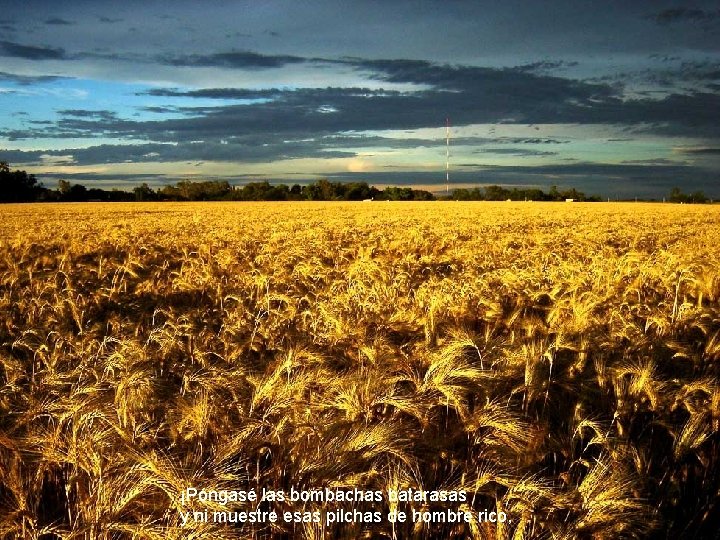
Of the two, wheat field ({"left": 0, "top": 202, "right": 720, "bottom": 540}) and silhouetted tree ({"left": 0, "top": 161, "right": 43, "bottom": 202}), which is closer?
A: wheat field ({"left": 0, "top": 202, "right": 720, "bottom": 540})

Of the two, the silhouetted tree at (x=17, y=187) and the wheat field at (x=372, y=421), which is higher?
the silhouetted tree at (x=17, y=187)

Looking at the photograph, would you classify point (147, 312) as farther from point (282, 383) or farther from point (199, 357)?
point (282, 383)

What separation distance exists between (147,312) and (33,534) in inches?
146

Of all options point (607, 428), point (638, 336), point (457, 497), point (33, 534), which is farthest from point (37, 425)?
point (638, 336)

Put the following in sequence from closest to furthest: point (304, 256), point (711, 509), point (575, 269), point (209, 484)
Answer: point (209, 484) → point (711, 509) → point (575, 269) → point (304, 256)

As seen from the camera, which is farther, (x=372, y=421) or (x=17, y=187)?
(x=17, y=187)

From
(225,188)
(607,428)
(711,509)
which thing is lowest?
(711,509)

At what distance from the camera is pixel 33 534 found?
2.06 m

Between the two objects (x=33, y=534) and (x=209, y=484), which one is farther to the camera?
(x=33, y=534)

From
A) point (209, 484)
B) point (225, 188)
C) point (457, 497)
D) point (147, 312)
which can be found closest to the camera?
point (209, 484)

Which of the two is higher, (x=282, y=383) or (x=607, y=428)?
(x=282, y=383)

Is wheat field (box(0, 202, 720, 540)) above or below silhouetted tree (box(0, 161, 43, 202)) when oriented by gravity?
below

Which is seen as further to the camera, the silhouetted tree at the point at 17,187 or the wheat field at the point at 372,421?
the silhouetted tree at the point at 17,187

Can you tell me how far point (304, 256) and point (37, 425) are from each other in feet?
21.7
